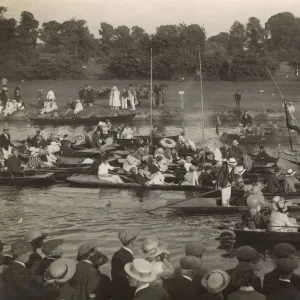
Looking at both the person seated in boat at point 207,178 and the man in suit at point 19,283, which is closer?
the man in suit at point 19,283

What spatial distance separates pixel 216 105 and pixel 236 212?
2563cm

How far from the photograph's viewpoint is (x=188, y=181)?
17.7m

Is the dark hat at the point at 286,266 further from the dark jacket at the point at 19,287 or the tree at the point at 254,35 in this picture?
the tree at the point at 254,35

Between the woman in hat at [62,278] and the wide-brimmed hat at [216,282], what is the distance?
1.55 metres

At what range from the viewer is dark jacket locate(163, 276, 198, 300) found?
598 cm

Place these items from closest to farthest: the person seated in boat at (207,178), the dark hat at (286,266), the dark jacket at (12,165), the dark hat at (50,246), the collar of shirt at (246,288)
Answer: the collar of shirt at (246,288) < the dark hat at (286,266) < the dark hat at (50,246) < the person seated in boat at (207,178) < the dark jacket at (12,165)

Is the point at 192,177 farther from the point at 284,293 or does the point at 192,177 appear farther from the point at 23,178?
the point at 284,293

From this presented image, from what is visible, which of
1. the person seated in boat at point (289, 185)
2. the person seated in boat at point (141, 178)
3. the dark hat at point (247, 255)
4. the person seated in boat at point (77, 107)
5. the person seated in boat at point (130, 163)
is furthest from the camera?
the person seated in boat at point (77, 107)

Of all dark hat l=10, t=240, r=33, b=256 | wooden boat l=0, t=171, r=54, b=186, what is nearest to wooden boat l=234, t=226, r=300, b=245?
dark hat l=10, t=240, r=33, b=256

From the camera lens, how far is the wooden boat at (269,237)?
38.8 feet

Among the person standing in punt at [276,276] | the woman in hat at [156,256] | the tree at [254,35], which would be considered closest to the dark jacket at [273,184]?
the person standing in punt at [276,276]

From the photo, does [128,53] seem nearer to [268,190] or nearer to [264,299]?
[268,190]

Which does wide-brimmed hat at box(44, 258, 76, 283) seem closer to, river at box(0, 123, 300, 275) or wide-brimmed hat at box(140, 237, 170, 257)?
wide-brimmed hat at box(140, 237, 170, 257)

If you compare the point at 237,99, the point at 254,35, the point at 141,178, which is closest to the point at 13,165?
the point at 141,178
